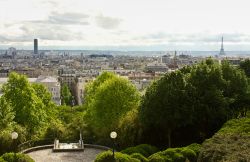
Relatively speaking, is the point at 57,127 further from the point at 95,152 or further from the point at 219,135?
the point at 219,135

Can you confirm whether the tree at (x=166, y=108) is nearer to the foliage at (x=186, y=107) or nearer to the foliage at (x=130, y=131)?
the foliage at (x=186, y=107)

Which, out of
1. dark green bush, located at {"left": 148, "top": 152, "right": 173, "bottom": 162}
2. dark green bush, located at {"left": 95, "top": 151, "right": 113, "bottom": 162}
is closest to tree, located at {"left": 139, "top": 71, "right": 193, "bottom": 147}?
dark green bush, located at {"left": 148, "top": 152, "right": 173, "bottom": 162}

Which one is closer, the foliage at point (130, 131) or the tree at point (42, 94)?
the foliage at point (130, 131)

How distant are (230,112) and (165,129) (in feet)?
14.8

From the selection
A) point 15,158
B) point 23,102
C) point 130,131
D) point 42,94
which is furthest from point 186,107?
point 42,94

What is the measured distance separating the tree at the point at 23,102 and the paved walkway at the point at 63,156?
9392mm

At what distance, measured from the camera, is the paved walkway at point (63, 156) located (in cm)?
2662

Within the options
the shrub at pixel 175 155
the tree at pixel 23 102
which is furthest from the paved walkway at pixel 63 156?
the tree at pixel 23 102

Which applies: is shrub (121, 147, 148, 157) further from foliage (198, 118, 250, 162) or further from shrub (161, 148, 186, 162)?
foliage (198, 118, 250, 162)

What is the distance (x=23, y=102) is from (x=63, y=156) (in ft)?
42.5

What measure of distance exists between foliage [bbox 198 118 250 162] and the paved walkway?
9635mm

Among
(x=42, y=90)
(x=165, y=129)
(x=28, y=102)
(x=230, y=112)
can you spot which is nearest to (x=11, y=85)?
(x=28, y=102)

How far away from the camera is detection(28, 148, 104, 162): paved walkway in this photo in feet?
87.4

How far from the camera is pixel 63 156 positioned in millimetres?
27578
